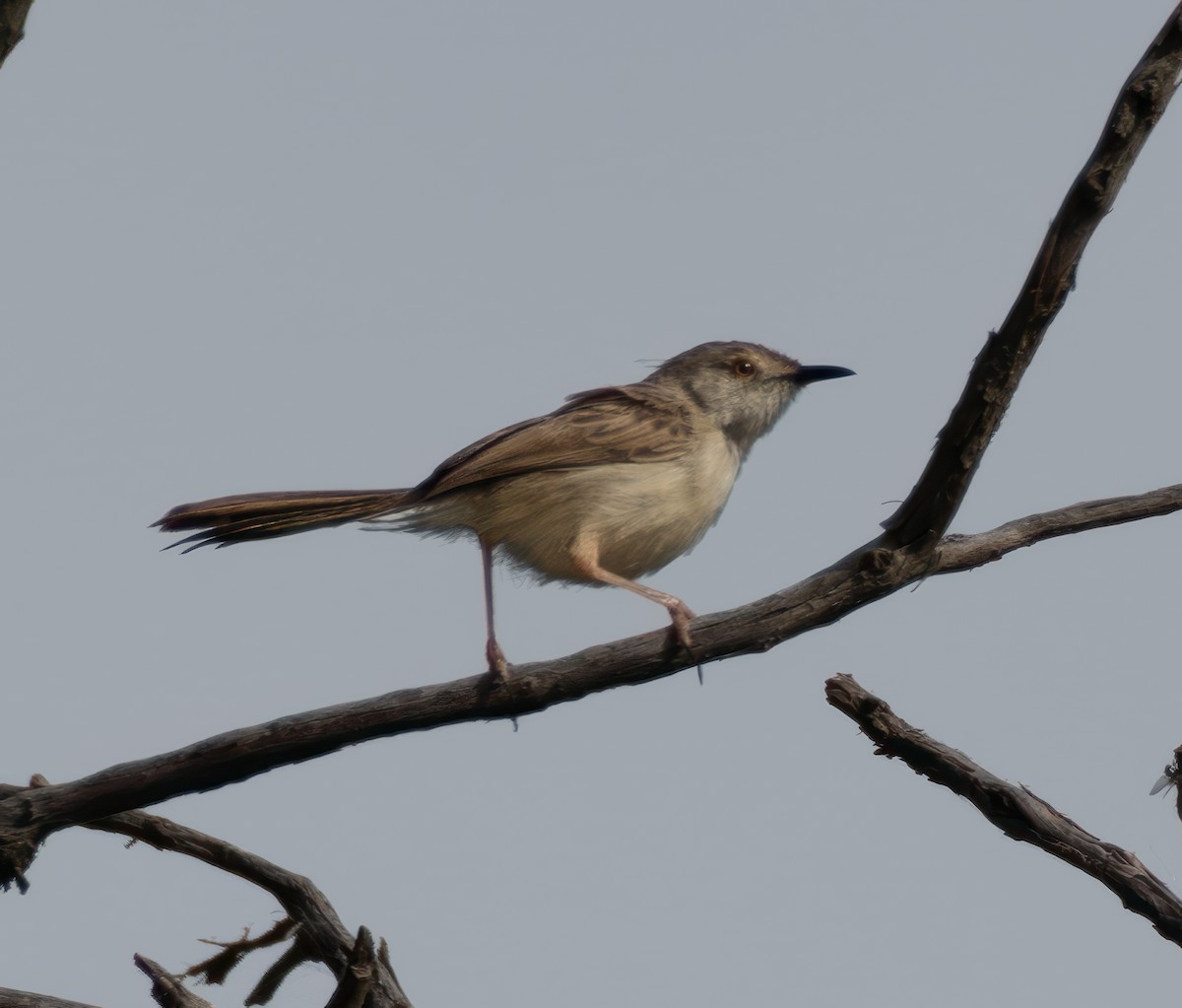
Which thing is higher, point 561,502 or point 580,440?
point 580,440

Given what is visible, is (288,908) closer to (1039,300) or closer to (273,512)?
(273,512)

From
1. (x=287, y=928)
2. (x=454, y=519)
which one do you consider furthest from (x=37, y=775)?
(x=454, y=519)

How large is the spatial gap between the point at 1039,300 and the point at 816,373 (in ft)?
12.2

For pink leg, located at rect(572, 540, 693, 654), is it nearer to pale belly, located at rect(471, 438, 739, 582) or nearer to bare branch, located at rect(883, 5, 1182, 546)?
pale belly, located at rect(471, 438, 739, 582)

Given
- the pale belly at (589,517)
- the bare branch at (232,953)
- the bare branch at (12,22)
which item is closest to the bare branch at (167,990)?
the bare branch at (232,953)

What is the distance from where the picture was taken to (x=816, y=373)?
25.1 ft

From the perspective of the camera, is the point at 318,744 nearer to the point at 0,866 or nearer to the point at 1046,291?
the point at 0,866

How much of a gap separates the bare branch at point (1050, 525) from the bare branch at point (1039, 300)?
1.20 ft

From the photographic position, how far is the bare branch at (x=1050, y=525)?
15.4ft

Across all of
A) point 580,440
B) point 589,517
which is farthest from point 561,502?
point 580,440

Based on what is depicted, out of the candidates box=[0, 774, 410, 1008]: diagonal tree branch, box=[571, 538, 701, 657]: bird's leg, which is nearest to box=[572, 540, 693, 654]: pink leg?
box=[571, 538, 701, 657]: bird's leg

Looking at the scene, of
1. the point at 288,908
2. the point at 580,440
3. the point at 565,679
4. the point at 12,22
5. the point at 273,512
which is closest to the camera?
the point at 12,22

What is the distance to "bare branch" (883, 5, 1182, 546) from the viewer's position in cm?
370

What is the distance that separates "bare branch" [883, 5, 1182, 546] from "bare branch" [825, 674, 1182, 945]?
583mm
